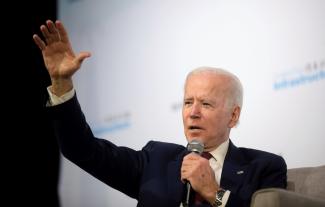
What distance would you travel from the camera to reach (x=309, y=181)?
6.72 ft

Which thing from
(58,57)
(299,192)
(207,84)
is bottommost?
(299,192)

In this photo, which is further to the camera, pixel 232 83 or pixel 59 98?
pixel 232 83

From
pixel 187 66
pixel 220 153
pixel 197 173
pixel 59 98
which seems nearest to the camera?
pixel 197 173

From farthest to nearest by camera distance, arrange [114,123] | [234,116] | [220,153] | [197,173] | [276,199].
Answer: [114,123], [234,116], [220,153], [197,173], [276,199]

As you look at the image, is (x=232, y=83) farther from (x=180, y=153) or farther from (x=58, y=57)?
(x=58, y=57)

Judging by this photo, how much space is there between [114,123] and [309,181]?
5.02 feet

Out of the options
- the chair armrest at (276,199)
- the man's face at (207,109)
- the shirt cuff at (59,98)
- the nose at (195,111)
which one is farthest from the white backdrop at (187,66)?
the shirt cuff at (59,98)

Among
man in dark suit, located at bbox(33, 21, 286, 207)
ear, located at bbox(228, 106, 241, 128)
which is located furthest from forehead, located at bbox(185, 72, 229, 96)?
ear, located at bbox(228, 106, 241, 128)

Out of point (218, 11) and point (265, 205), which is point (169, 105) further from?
point (265, 205)

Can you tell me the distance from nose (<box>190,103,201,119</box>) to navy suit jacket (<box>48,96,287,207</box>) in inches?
9.0

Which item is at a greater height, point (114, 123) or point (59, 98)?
point (59, 98)

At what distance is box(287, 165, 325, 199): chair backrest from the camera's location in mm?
2003

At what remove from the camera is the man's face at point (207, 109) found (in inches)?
84.7

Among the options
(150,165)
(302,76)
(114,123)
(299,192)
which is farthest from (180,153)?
(114,123)
